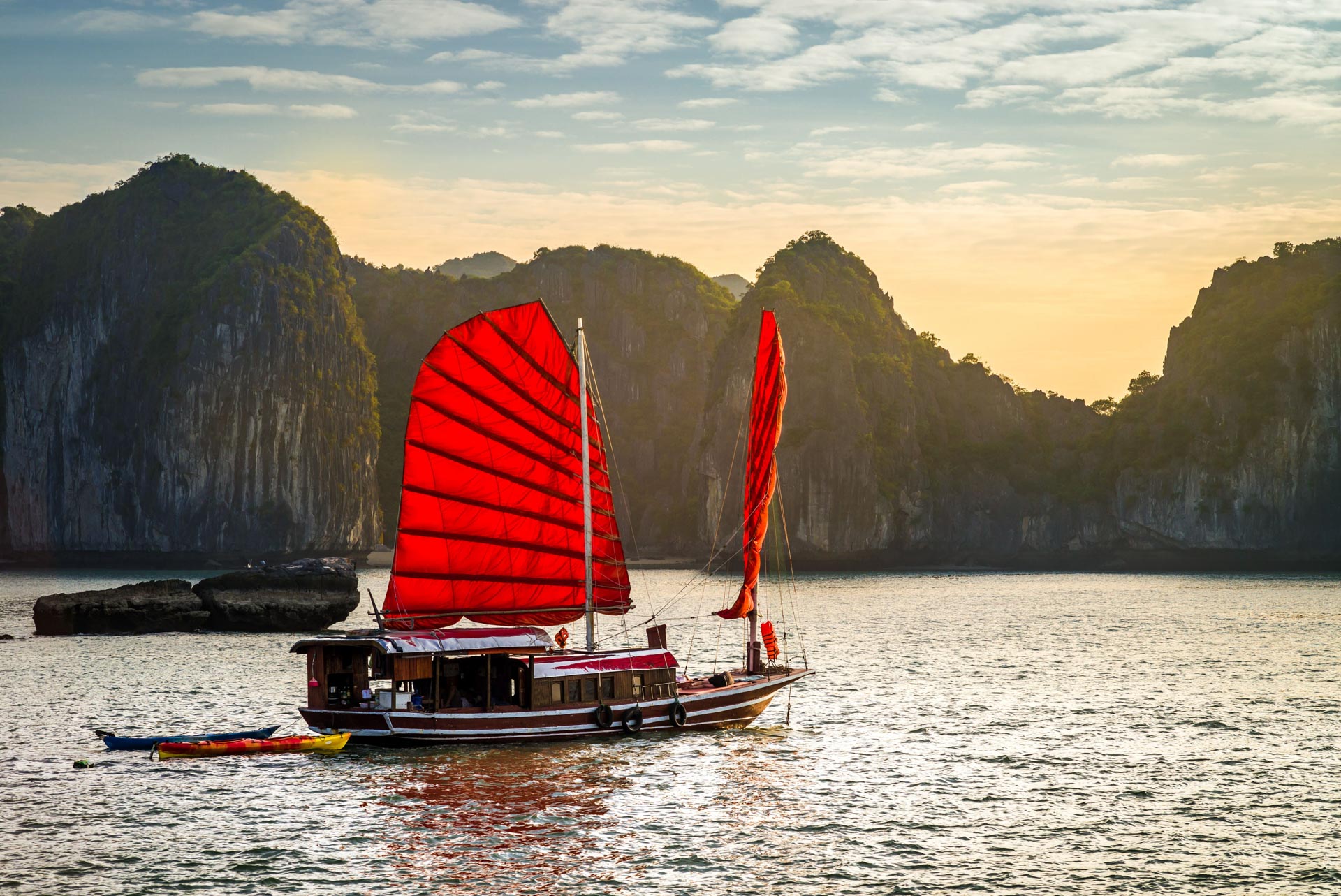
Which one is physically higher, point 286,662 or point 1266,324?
point 1266,324

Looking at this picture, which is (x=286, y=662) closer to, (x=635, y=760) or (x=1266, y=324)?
(x=635, y=760)

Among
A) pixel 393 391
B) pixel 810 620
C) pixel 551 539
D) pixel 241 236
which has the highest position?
pixel 241 236

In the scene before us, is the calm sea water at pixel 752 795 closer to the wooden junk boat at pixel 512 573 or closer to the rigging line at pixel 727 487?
the wooden junk boat at pixel 512 573

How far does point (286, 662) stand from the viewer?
150 ft

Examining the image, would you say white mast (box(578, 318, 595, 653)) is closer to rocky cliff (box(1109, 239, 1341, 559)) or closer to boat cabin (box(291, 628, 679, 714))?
boat cabin (box(291, 628, 679, 714))

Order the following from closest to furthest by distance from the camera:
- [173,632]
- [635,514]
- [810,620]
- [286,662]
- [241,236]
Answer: [286,662], [173,632], [810,620], [241,236], [635,514]

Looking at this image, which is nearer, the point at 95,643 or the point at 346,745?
the point at 346,745

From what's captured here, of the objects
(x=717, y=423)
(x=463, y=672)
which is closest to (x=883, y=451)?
(x=717, y=423)

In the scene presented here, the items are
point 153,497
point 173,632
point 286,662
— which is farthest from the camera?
point 153,497

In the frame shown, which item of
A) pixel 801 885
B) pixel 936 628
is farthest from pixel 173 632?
pixel 801 885

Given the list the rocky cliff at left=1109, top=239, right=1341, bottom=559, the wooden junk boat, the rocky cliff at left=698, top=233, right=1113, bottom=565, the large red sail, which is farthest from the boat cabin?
the rocky cliff at left=1109, top=239, right=1341, bottom=559

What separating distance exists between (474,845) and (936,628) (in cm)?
4476

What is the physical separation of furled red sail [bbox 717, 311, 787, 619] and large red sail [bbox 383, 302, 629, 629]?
3.02 meters

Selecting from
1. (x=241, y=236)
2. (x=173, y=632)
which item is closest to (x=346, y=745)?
(x=173, y=632)
